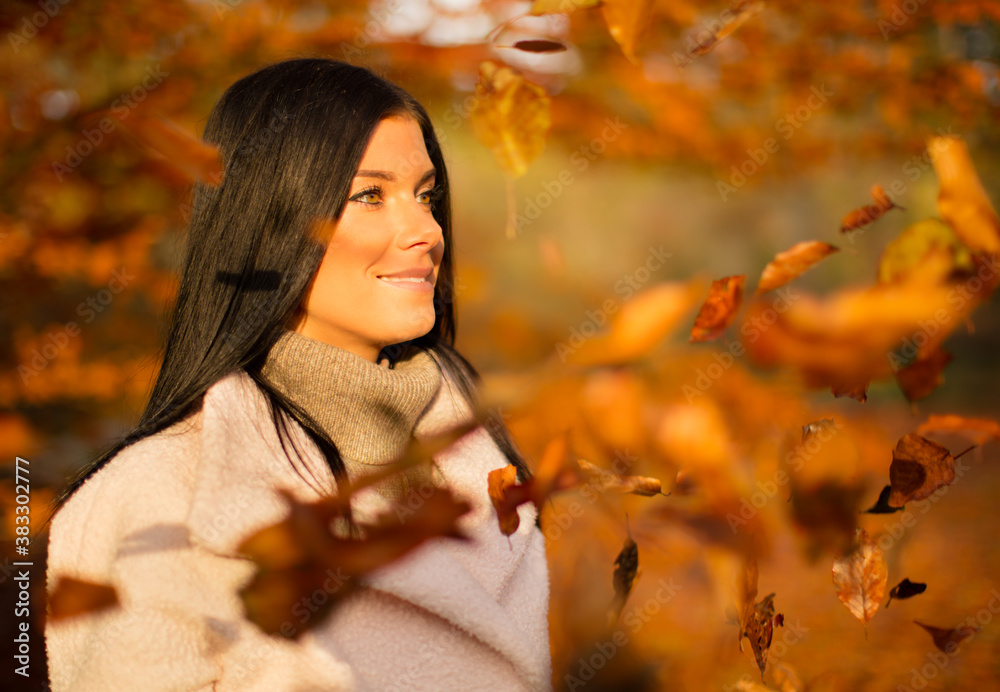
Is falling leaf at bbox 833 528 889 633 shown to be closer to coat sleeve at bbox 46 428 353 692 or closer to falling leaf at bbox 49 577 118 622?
coat sleeve at bbox 46 428 353 692

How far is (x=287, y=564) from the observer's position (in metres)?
1.14

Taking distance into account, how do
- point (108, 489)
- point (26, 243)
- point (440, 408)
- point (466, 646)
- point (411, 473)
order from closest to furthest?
point (108, 489)
point (466, 646)
point (411, 473)
point (440, 408)
point (26, 243)

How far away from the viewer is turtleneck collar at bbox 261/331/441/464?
1552mm

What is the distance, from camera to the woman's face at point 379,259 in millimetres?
1505

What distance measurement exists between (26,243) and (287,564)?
14.9 feet

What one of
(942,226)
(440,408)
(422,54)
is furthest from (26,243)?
(942,226)

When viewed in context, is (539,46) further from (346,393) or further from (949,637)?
(949,637)

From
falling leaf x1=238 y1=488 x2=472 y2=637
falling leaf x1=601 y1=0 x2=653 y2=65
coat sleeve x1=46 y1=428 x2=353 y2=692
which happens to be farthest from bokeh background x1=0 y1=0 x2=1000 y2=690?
coat sleeve x1=46 y1=428 x2=353 y2=692

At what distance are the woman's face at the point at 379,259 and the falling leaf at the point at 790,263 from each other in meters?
0.74

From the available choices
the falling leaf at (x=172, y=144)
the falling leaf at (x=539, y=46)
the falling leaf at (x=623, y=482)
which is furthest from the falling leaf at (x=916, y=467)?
the falling leaf at (x=172, y=144)

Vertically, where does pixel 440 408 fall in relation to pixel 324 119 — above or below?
below

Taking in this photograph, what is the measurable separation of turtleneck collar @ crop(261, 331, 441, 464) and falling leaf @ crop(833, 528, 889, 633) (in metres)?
1.00

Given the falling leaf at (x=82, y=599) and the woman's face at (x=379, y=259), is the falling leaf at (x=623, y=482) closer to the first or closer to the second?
the woman's face at (x=379, y=259)

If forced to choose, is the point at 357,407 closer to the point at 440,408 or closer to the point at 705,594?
the point at 440,408
